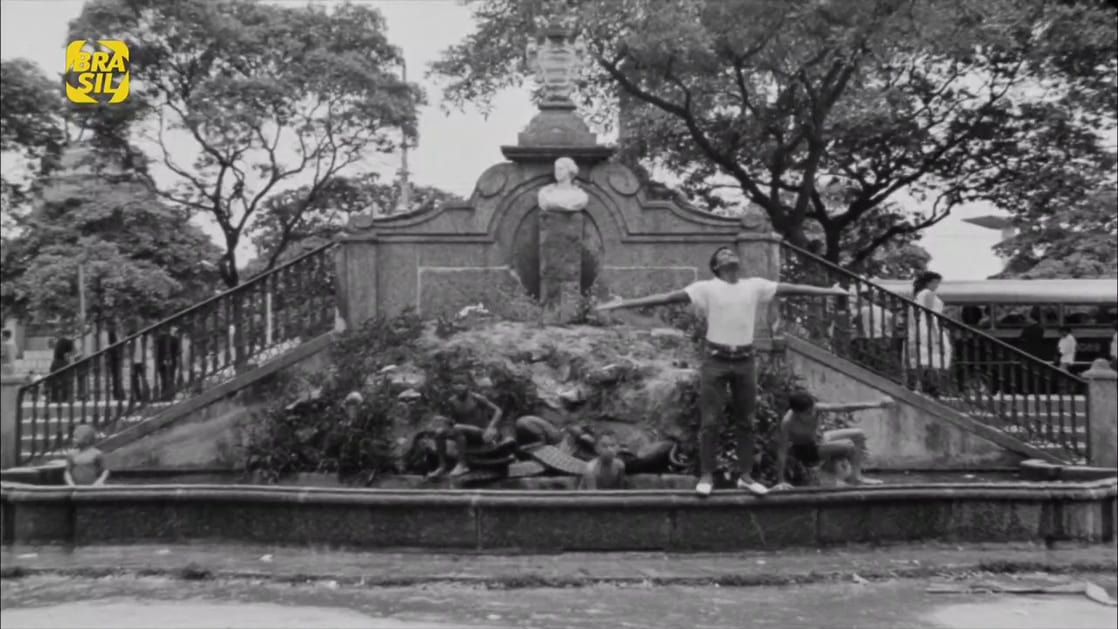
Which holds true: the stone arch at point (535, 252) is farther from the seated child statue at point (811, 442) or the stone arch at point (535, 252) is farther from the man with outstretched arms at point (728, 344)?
the man with outstretched arms at point (728, 344)

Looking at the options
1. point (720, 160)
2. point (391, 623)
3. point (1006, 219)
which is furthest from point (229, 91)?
point (391, 623)

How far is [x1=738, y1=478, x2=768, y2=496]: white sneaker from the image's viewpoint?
399 inches

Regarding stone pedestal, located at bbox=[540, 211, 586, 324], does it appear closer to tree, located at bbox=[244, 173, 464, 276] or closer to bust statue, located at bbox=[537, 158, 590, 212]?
bust statue, located at bbox=[537, 158, 590, 212]

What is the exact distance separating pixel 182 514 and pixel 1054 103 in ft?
68.8

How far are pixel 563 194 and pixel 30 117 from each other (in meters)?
16.5

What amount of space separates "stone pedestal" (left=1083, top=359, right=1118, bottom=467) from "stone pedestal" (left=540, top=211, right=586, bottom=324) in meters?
5.84

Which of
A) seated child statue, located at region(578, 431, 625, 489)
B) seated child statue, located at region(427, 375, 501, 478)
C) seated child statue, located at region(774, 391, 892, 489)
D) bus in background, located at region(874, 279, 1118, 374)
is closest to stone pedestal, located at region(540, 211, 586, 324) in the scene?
seated child statue, located at region(427, 375, 501, 478)

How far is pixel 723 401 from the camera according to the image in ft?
34.6

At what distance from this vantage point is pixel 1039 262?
29234mm

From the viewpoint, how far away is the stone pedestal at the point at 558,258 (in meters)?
15.0

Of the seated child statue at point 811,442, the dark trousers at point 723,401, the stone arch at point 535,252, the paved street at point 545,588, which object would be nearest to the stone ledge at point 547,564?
the paved street at point 545,588

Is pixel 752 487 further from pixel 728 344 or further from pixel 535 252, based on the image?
pixel 535 252

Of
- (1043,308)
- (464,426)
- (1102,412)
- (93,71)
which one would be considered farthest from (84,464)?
(1043,308)

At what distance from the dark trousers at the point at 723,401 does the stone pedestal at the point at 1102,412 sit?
18.2ft
